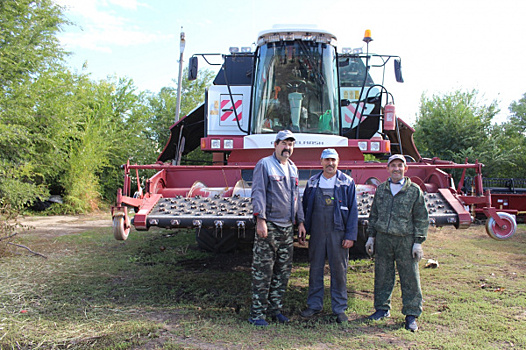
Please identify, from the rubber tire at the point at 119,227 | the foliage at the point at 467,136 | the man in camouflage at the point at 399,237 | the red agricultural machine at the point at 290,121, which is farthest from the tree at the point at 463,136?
the rubber tire at the point at 119,227

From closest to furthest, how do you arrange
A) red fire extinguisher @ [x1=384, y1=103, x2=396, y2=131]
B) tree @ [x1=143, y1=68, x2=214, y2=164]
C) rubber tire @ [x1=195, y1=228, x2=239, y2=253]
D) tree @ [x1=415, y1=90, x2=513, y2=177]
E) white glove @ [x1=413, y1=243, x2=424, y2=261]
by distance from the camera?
white glove @ [x1=413, y1=243, x2=424, y2=261]
red fire extinguisher @ [x1=384, y1=103, x2=396, y2=131]
rubber tire @ [x1=195, y1=228, x2=239, y2=253]
tree @ [x1=415, y1=90, x2=513, y2=177]
tree @ [x1=143, y1=68, x2=214, y2=164]

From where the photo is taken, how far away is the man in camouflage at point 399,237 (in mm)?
4020

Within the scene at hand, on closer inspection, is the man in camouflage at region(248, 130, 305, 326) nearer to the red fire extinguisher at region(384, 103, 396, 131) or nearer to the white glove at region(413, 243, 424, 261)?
the white glove at region(413, 243, 424, 261)

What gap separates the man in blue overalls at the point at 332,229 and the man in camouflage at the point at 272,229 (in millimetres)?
242

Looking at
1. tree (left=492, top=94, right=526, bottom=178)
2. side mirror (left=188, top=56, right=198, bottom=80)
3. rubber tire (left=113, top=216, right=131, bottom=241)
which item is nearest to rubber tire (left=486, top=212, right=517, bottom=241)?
rubber tire (left=113, top=216, right=131, bottom=241)

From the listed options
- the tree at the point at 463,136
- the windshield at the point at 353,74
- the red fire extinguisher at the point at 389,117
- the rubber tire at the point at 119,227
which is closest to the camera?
the rubber tire at the point at 119,227

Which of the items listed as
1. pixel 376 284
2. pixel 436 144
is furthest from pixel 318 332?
pixel 436 144

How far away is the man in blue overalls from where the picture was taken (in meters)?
4.16

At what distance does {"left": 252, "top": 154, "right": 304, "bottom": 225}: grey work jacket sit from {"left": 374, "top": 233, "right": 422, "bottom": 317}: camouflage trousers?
3.00ft

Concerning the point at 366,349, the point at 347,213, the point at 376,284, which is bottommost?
the point at 366,349

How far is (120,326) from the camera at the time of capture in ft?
12.6

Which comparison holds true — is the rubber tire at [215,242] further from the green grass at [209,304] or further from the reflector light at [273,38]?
the reflector light at [273,38]

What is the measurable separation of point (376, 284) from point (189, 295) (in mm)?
2041

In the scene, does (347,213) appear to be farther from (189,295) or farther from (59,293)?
(59,293)
